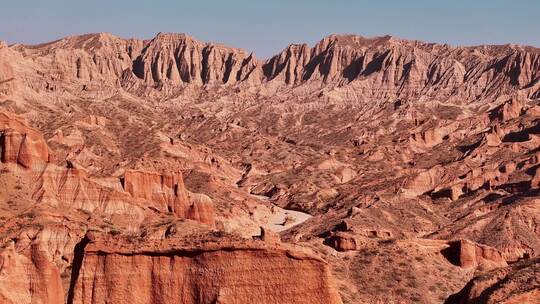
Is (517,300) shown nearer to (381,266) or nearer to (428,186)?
(381,266)

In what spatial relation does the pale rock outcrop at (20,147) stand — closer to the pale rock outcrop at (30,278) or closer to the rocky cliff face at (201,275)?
the pale rock outcrop at (30,278)

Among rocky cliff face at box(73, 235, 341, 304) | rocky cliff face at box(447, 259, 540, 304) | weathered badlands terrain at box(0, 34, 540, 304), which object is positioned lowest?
rocky cliff face at box(447, 259, 540, 304)

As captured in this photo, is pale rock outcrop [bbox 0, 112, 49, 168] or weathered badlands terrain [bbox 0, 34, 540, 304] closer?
weathered badlands terrain [bbox 0, 34, 540, 304]

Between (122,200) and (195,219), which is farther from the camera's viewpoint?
(195,219)

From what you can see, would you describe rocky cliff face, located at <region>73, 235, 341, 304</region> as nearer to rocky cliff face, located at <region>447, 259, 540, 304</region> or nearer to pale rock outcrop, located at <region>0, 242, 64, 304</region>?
pale rock outcrop, located at <region>0, 242, 64, 304</region>

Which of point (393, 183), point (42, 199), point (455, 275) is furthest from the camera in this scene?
point (393, 183)

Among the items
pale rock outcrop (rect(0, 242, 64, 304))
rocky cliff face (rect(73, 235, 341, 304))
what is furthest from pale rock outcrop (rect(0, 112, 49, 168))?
rocky cliff face (rect(73, 235, 341, 304))

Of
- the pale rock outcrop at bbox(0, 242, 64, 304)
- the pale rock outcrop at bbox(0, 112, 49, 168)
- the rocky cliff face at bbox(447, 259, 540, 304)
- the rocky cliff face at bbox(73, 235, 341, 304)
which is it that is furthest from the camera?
the pale rock outcrop at bbox(0, 112, 49, 168)

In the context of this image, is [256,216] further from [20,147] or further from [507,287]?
[507,287]

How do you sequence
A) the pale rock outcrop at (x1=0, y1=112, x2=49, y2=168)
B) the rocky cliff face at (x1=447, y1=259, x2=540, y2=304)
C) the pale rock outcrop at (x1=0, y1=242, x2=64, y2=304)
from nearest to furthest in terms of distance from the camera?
the rocky cliff face at (x1=447, y1=259, x2=540, y2=304), the pale rock outcrop at (x1=0, y1=242, x2=64, y2=304), the pale rock outcrop at (x1=0, y1=112, x2=49, y2=168)

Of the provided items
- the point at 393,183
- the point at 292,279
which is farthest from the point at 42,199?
the point at 393,183

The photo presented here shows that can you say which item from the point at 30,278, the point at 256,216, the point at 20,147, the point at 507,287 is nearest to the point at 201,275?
the point at 30,278
